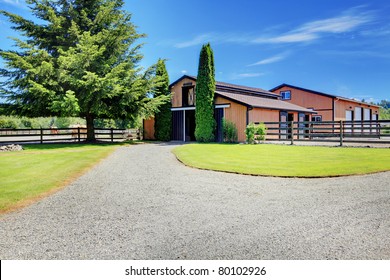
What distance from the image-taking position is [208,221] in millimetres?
4355

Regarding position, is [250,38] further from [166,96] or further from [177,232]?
[177,232]

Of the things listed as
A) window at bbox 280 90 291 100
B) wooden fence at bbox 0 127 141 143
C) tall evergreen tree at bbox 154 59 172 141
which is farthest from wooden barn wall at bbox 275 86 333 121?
wooden fence at bbox 0 127 141 143

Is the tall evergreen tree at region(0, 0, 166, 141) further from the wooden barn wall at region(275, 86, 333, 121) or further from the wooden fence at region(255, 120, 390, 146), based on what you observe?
the wooden barn wall at region(275, 86, 333, 121)

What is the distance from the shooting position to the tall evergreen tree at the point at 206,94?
2236 cm

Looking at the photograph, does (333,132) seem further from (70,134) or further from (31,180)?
(70,134)

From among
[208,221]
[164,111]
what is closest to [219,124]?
[164,111]

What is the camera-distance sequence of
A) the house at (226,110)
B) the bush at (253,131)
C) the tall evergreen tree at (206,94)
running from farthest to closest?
the tall evergreen tree at (206,94) < the house at (226,110) < the bush at (253,131)

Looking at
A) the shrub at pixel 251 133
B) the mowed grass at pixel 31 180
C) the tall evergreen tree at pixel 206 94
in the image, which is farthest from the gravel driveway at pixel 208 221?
the tall evergreen tree at pixel 206 94

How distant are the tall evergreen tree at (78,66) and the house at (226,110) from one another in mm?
2977

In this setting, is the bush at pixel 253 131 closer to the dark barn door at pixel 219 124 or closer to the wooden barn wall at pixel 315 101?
the dark barn door at pixel 219 124

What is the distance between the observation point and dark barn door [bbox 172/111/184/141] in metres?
25.6

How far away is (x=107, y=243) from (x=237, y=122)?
740 inches

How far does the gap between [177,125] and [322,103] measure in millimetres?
17704

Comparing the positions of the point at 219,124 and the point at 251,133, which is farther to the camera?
the point at 219,124
